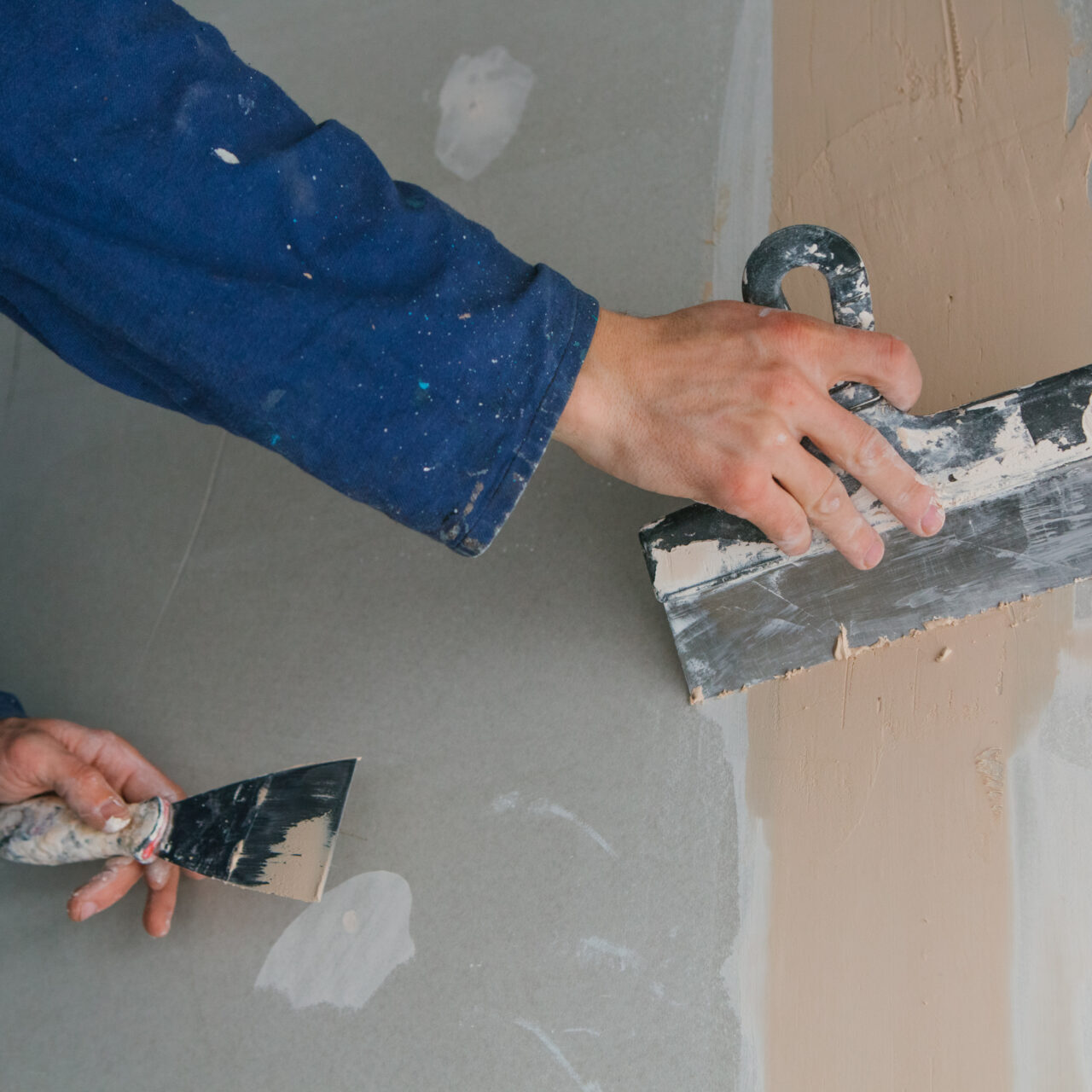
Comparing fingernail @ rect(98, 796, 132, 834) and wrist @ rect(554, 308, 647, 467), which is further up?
wrist @ rect(554, 308, 647, 467)

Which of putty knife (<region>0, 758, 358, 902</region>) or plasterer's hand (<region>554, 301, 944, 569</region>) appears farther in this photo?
putty knife (<region>0, 758, 358, 902</region>)

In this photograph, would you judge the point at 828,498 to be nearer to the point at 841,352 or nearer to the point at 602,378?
the point at 841,352

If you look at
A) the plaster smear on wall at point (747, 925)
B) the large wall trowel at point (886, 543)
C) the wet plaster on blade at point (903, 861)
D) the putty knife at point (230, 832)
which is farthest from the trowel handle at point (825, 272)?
the putty knife at point (230, 832)

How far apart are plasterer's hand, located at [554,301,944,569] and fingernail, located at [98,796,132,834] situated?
34.3 inches

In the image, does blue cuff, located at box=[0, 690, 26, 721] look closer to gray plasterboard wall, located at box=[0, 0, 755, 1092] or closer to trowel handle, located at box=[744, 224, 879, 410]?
gray plasterboard wall, located at box=[0, 0, 755, 1092]

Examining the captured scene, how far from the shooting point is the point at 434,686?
130 cm

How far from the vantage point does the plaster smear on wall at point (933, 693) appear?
3.10 ft

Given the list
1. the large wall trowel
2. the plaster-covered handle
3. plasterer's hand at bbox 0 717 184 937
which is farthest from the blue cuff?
the large wall trowel

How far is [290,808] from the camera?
1239 millimetres

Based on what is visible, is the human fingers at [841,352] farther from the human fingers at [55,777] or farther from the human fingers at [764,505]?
the human fingers at [55,777]

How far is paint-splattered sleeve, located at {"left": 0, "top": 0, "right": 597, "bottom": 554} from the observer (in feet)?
2.55

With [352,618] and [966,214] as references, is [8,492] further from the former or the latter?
[966,214]

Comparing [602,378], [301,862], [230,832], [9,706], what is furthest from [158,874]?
[602,378]

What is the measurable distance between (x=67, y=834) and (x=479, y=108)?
A: 4.30 ft
